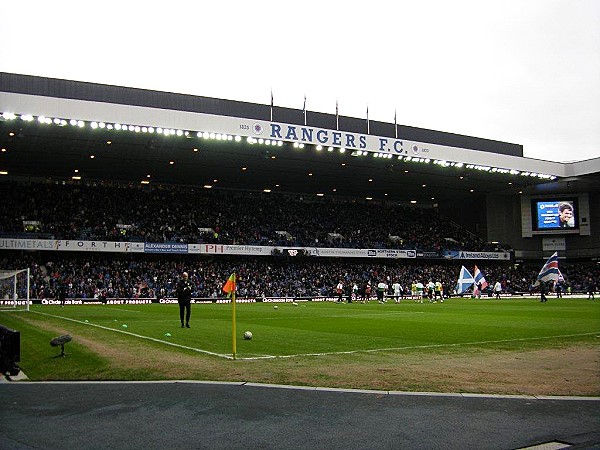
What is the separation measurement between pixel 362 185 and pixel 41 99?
3661cm

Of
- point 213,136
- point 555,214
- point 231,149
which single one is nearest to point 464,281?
point 231,149

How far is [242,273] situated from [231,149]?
13943 millimetres

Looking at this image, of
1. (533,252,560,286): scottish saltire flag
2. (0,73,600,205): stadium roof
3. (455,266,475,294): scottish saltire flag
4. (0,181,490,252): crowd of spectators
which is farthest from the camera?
(0,181,490,252): crowd of spectators

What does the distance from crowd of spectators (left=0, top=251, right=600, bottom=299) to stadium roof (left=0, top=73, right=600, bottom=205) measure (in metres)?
8.57

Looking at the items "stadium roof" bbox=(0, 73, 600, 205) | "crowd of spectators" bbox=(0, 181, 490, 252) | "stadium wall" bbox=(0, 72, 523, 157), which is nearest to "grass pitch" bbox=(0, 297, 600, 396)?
"stadium roof" bbox=(0, 73, 600, 205)

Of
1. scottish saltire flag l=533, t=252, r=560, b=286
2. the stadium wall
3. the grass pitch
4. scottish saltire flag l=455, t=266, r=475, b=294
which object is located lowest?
the grass pitch

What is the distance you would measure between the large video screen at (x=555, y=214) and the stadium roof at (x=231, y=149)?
1643 mm

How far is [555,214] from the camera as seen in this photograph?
6694 centimetres

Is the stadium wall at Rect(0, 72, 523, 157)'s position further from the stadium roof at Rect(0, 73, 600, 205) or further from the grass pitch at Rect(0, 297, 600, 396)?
the grass pitch at Rect(0, 297, 600, 396)

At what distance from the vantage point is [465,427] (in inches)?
279

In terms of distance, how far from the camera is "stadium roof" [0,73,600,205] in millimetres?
39625

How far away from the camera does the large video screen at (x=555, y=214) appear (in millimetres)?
66438

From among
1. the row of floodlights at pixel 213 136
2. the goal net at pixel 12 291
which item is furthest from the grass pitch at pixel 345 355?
the row of floodlights at pixel 213 136

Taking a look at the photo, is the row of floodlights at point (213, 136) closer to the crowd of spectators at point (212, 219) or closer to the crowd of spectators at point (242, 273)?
the crowd of spectators at point (242, 273)
